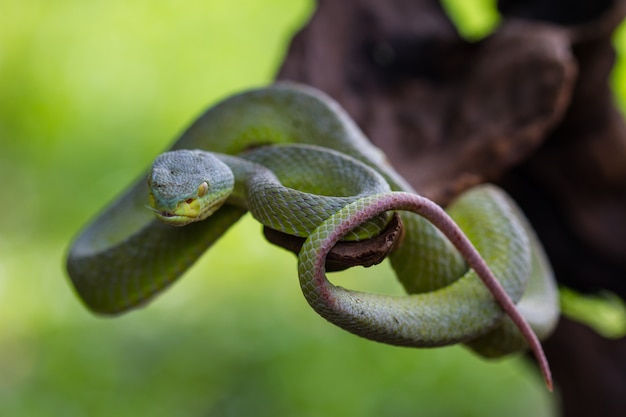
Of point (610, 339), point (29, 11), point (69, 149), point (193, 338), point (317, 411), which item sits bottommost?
point (317, 411)

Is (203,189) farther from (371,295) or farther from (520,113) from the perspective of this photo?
(520,113)

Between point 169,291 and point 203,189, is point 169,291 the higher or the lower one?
the lower one

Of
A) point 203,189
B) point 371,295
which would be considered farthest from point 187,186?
point 371,295

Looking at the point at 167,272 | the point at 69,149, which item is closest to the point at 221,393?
the point at 69,149

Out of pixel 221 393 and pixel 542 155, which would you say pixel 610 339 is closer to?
pixel 542 155

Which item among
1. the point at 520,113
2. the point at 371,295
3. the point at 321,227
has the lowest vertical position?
the point at 520,113

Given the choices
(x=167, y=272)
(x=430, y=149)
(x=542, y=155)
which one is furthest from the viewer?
(x=542, y=155)

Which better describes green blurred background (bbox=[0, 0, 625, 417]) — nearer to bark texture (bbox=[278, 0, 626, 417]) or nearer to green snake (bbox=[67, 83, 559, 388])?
bark texture (bbox=[278, 0, 626, 417])
